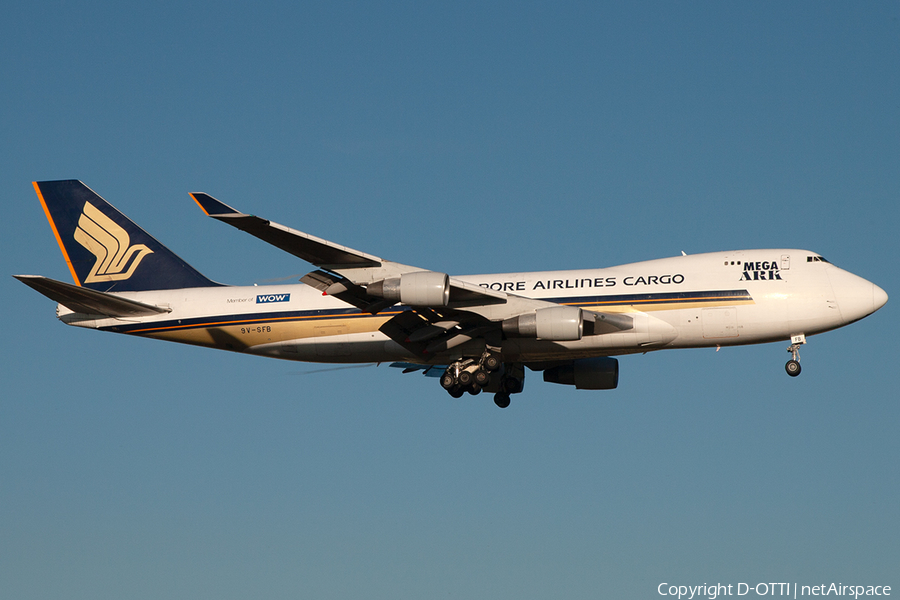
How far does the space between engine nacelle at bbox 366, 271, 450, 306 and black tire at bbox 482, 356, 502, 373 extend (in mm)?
5218

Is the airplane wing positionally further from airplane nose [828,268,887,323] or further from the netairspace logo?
airplane nose [828,268,887,323]

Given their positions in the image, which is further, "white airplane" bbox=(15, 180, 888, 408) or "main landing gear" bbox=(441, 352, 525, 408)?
"main landing gear" bbox=(441, 352, 525, 408)

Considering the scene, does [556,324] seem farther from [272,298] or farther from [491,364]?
[272,298]

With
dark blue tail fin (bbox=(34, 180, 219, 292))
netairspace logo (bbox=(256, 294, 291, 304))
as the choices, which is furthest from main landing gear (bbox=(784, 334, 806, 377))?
dark blue tail fin (bbox=(34, 180, 219, 292))

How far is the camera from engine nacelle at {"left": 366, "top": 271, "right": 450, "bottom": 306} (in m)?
35.0

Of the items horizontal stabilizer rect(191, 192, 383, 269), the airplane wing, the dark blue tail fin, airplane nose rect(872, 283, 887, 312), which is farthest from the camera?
the dark blue tail fin

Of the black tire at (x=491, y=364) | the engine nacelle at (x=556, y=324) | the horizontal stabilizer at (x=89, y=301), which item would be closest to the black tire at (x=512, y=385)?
the black tire at (x=491, y=364)

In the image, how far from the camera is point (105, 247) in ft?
151

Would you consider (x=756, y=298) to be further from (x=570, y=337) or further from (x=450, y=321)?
(x=450, y=321)

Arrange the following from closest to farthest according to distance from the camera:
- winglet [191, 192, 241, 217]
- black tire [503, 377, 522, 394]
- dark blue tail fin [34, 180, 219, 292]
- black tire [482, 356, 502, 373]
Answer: winglet [191, 192, 241, 217] → black tire [482, 356, 502, 373] → dark blue tail fin [34, 180, 219, 292] → black tire [503, 377, 522, 394]

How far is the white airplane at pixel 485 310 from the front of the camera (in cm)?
3672

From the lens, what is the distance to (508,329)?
3825 centimetres

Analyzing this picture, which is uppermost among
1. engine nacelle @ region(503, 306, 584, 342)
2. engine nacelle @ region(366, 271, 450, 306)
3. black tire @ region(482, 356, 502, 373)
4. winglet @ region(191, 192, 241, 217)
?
winglet @ region(191, 192, 241, 217)

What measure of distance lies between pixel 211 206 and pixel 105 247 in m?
15.5
